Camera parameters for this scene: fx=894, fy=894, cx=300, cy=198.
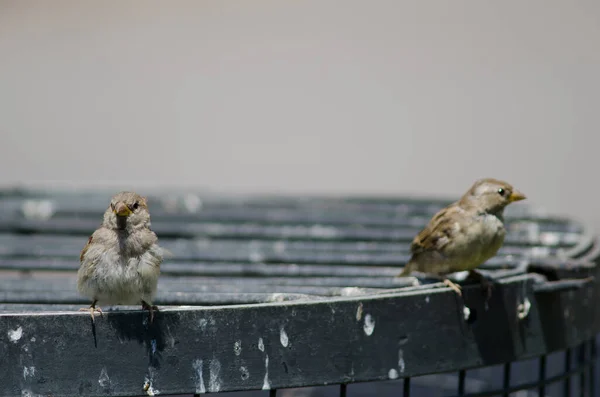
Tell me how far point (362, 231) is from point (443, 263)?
0.88 m

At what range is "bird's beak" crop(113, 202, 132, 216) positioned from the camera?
269 centimetres

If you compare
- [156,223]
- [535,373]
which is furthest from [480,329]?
[535,373]

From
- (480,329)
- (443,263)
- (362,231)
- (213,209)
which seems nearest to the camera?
(480,329)

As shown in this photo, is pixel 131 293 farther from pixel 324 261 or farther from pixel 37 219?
pixel 37 219

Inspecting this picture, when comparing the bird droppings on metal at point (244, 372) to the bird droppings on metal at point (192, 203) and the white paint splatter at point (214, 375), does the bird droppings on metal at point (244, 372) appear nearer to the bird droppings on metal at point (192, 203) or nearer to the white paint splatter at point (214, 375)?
the white paint splatter at point (214, 375)

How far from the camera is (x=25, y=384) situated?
6.92 feet

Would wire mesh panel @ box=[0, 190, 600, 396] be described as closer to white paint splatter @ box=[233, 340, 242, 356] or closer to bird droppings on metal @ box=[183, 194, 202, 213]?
white paint splatter @ box=[233, 340, 242, 356]

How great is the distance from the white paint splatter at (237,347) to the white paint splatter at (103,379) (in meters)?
0.31

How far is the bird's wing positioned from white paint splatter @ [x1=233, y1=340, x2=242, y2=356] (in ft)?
4.65

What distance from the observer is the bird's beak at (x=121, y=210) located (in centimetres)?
269

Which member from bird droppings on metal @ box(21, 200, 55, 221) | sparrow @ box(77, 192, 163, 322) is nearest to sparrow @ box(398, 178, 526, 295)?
sparrow @ box(77, 192, 163, 322)

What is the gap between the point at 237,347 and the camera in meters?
2.21

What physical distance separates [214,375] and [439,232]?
4.96ft

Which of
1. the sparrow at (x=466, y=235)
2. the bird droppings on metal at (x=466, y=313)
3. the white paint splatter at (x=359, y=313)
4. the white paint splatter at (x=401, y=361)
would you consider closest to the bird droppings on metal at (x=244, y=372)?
the white paint splatter at (x=359, y=313)
